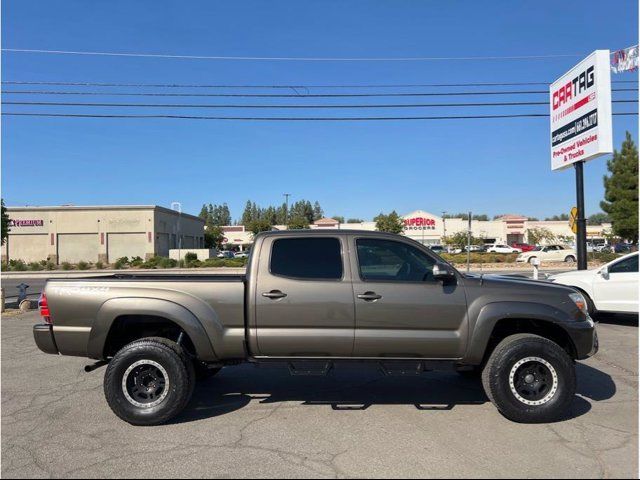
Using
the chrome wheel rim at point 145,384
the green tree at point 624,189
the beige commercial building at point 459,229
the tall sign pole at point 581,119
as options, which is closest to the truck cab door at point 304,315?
the chrome wheel rim at point 145,384

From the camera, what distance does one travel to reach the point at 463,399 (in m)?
5.60

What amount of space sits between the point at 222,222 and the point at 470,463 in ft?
520

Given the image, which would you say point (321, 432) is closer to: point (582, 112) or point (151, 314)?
point (151, 314)

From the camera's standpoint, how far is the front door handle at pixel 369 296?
4898mm

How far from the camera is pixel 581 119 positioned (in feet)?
45.9

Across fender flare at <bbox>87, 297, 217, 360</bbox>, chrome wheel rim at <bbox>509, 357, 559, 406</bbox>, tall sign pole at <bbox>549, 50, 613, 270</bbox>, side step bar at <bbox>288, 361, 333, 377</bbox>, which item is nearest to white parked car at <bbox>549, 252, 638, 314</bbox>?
tall sign pole at <bbox>549, 50, 613, 270</bbox>

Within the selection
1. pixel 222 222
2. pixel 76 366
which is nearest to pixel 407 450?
pixel 76 366

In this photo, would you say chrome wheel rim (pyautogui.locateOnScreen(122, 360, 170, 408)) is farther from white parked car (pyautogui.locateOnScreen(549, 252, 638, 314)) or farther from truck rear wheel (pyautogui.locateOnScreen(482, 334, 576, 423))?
white parked car (pyautogui.locateOnScreen(549, 252, 638, 314))

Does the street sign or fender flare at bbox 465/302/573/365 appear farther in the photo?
the street sign

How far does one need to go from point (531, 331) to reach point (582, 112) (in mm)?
11108

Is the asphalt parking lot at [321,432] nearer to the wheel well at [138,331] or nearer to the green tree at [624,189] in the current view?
the wheel well at [138,331]

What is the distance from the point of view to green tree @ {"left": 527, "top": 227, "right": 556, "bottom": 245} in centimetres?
8157

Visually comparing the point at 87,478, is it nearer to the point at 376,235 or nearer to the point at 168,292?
the point at 168,292

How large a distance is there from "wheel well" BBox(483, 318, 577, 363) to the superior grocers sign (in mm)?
9951
